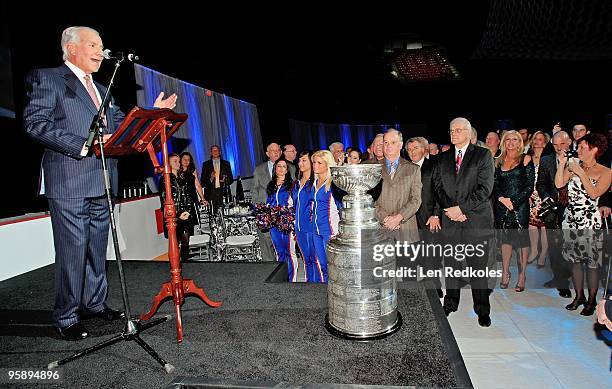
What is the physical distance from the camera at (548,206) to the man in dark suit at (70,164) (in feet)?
13.3

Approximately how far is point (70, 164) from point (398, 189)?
2.60m

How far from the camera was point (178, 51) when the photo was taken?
741 centimetres

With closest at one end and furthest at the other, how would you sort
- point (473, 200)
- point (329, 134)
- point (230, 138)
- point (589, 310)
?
point (473, 200)
point (589, 310)
point (230, 138)
point (329, 134)

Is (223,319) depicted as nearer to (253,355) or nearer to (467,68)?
(253,355)

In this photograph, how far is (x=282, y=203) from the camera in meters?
4.43

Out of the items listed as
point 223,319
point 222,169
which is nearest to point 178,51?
point 222,169

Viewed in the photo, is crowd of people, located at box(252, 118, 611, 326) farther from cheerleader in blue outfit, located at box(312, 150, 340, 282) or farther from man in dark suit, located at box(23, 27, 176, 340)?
man in dark suit, located at box(23, 27, 176, 340)

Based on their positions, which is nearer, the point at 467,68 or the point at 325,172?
the point at 325,172

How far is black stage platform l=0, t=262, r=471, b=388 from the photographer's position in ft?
6.39

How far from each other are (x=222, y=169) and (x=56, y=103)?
4.84 m

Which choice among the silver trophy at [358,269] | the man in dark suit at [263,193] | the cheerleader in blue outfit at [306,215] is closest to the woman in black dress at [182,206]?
the man in dark suit at [263,193]

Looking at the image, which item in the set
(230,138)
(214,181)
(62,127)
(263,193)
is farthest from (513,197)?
(230,138)

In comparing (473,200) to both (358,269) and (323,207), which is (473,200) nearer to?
(323,207)

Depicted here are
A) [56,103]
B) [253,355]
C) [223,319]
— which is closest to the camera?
[253,355]
